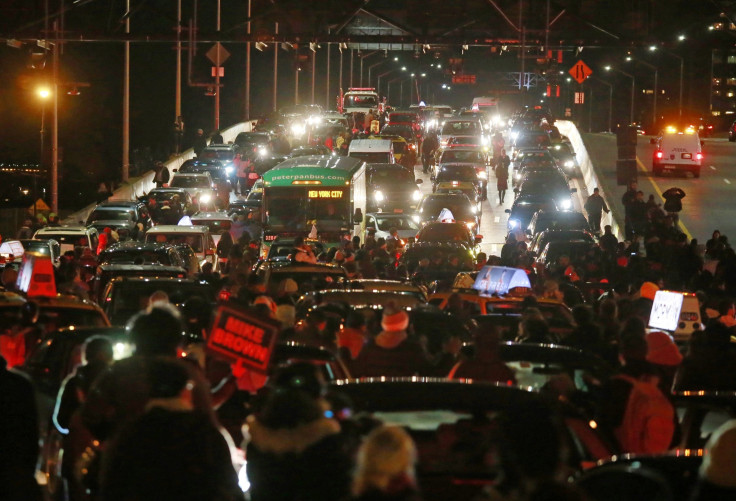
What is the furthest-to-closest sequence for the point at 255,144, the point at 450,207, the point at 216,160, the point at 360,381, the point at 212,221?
1. the point at 255,144
2. the point at 216,160
3. the point at 450,207
4. the point at 212,221
5. the point at 360,381

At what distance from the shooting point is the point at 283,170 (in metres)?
31.0

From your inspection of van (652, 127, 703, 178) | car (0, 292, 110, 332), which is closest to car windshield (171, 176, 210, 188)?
van (652, 127, 703, 178)

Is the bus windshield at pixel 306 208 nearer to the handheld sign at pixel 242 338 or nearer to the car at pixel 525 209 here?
the car at pixel 525 209

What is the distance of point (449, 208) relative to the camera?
36.1 metres

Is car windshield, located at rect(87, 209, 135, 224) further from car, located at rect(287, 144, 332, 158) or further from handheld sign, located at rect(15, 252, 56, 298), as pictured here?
handheld sign, located at rect(15, 252, 56, 298)

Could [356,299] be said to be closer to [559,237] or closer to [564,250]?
[564,250]

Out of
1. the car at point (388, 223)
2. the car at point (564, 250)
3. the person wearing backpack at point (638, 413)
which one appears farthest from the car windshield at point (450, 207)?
the person wearing backpack at point (638, 413)

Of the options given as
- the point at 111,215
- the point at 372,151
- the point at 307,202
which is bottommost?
the point at 111,215

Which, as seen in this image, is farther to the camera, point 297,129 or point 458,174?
point 297,129

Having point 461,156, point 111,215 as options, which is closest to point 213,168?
point 461,156

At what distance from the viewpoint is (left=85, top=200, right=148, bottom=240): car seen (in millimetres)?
→ 33344

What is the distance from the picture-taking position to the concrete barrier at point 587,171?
37.1 m

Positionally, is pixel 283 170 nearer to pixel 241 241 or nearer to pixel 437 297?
pixel 241 241

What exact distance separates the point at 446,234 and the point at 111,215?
1017cm
